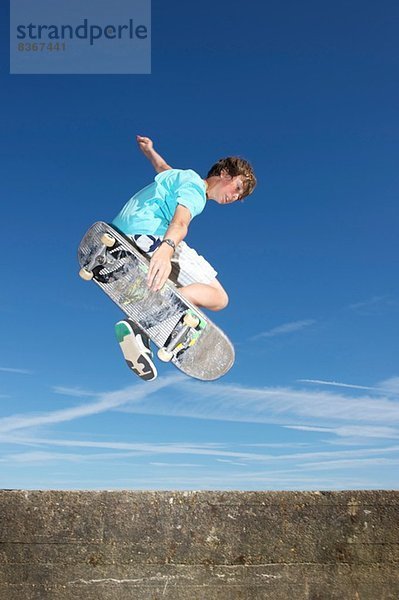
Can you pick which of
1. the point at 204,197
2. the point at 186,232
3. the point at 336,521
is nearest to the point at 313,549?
the point at 336,521

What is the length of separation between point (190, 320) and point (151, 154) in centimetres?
217

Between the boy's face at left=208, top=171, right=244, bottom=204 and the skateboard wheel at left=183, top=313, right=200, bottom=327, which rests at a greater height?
the boy's face at left=208, top=171, right=244, bottom=204

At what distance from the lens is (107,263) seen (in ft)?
14.9

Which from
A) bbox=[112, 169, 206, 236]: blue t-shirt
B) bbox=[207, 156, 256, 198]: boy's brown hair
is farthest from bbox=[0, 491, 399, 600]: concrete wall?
bbox=[207, 156, 256, 198]: boy's brown hair

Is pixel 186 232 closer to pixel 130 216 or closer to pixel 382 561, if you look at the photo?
pixel 130 216

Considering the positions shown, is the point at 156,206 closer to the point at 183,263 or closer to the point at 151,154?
the point at 183,263

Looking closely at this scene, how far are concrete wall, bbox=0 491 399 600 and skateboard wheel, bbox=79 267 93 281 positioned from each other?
1.66 meters

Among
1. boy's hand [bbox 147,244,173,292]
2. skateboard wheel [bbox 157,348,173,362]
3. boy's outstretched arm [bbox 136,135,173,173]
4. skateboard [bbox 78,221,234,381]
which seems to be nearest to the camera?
boy's hand [bbox 147,244,173,292]

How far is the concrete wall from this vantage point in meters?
3.73

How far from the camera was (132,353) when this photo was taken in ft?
14.6

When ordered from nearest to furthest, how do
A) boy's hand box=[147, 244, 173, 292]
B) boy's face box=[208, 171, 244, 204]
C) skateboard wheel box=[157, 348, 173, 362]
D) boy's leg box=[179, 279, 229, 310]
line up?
boy's hand box=[147, 244, 173, 292]
skateboard wheel box=[157, 348, 173, 362]
boy's leg box=[179, 279, 229, 310]
boy's face box=[208, 171, 244, 204]

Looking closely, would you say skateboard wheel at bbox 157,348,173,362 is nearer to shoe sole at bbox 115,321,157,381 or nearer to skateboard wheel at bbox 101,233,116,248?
shoe sole at bbox 115,321,157,381

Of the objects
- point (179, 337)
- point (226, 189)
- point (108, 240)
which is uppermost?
point (226, 189)

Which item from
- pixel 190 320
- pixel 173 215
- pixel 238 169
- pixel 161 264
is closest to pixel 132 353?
pixel 190 320
